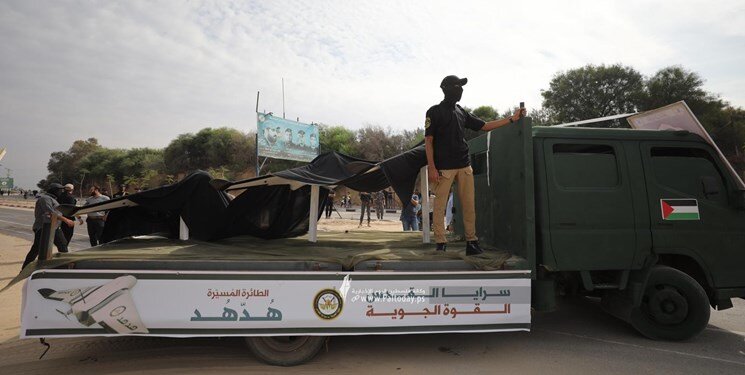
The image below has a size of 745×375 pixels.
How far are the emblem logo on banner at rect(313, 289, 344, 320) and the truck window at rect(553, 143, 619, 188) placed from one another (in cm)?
243

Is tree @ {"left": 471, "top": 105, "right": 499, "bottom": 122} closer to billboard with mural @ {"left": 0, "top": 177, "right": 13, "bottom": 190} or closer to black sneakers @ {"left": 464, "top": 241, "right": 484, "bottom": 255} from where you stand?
black sneakers @ {"left": 464, "top": 241, "right": 484, "bottom": 255}

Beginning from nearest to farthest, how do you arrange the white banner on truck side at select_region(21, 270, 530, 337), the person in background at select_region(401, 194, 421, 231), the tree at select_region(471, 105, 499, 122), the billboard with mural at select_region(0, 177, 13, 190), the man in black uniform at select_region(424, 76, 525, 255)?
1. the white banner on truck side at select_region(21, 270, 530, 337)
2. the man in black uniform at select_region(424, 76, 525, 255)
3. the person in background at select_region(401, 194, 421, 231)
4. the tree at select_region(471, 105, 499, 122)
5. the billboard with mural at select_region(0, 177, 13, 190)

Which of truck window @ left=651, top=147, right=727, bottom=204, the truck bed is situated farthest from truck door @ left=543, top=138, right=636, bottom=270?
the truck bed

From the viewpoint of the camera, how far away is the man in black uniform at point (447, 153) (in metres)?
4.30

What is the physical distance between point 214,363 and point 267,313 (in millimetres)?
784

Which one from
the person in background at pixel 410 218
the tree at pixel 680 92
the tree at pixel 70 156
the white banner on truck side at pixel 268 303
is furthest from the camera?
the tree at pixel 70 156

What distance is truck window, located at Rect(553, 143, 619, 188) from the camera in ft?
13.6

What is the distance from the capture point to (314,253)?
13.2 feet

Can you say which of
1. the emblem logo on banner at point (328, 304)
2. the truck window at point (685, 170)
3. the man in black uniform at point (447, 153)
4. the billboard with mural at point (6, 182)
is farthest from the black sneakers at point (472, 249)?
the billboard with mural at point (6, 182)

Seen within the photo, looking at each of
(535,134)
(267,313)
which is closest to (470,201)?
(535,134)

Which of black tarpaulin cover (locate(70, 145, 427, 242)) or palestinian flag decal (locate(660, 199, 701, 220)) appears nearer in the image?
palestinian flag decal (locate(660, 199, 701, 220))

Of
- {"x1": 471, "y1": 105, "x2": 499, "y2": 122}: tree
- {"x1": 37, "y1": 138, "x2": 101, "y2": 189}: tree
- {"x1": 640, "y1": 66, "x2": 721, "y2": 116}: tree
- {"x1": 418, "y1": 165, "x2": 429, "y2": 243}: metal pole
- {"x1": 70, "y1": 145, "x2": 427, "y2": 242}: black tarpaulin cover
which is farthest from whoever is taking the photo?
{"x1": 37, "y1": 138, "x2": 101, "y2": 189}: tree

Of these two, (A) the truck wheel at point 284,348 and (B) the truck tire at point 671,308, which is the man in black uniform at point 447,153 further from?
(B) the truck tire at point 671,308

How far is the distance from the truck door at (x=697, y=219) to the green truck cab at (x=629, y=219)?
1 cm
